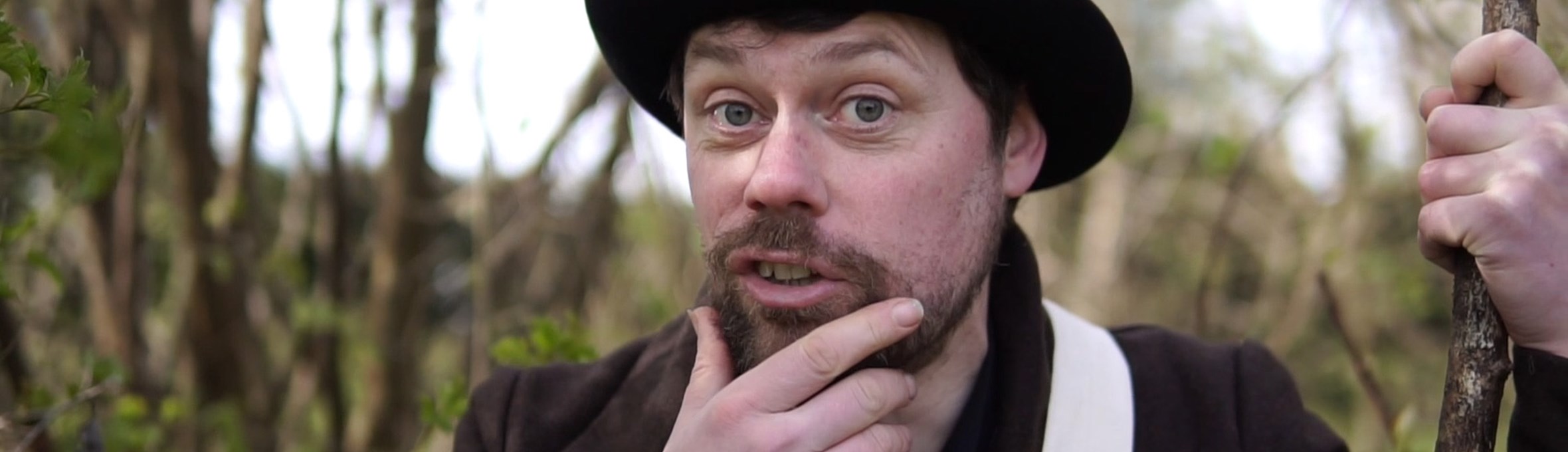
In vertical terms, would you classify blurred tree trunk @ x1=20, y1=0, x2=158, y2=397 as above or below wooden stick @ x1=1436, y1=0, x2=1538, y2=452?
below

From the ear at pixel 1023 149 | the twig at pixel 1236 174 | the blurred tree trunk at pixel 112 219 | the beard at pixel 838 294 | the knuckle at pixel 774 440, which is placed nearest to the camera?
the knuckle at pixel 774 440

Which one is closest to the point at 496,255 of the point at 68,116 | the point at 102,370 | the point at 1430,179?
the point at 102,370

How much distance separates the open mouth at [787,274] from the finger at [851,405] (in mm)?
153

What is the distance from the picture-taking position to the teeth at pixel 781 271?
1.85m

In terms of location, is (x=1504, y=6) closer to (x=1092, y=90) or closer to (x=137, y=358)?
(x=1092, y=90)

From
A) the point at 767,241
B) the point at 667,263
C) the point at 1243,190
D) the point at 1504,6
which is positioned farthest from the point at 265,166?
the point at 1504,6

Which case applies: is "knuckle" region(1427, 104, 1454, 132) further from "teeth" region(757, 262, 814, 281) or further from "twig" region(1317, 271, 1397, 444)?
"twig" region(1317, 271, 1397, 444)

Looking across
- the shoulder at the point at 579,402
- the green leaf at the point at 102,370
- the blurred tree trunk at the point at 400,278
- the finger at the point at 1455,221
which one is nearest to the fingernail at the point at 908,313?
the shoulder at the point at 579,402

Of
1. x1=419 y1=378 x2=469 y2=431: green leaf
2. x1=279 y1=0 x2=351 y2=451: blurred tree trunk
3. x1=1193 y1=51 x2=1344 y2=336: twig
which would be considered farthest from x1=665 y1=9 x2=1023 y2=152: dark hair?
x1=279 y1=0 x2=351 y2=451: blurred tree trunk

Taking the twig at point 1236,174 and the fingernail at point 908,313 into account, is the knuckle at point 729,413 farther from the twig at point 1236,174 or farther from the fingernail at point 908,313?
the twig at point 1236,174

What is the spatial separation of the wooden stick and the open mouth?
0.82 metres

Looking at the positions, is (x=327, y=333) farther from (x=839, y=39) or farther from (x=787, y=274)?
(x=839, y=39)

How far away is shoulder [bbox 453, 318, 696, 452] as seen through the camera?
2109 mm

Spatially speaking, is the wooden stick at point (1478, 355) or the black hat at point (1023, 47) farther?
the black hat at point (1023, 47)
